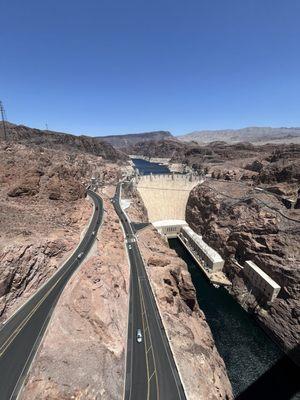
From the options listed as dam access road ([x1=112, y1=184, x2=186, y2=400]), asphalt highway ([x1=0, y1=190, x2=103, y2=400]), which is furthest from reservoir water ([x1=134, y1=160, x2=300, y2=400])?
asphalt highway ([x1=0, y1=190, x2=103, y2=400])

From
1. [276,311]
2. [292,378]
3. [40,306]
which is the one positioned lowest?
[292,378]

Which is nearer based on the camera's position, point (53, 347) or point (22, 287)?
point (53, 347)

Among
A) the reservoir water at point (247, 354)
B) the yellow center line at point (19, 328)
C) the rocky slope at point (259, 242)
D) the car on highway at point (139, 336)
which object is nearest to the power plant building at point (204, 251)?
the rocky slope at point (259, 242)

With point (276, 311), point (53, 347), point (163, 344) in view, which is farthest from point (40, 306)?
point (276, 311)

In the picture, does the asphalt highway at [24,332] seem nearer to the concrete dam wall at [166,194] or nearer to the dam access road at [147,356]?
the dam access road at [147,356]

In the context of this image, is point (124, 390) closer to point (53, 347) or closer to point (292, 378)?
point (53, 347)

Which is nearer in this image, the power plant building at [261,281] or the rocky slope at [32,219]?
the rocky slope at [32,219]
